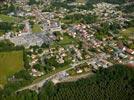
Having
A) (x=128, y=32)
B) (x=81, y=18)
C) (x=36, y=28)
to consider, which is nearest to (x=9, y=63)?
(x=36, y=28)

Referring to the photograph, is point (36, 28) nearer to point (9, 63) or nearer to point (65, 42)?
point (65, 42)

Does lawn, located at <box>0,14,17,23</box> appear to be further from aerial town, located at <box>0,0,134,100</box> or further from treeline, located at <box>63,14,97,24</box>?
treeline, located at <box>63,14,97,24</box>

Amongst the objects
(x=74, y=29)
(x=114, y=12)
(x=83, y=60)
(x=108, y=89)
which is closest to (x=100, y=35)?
(x=74, y=29)

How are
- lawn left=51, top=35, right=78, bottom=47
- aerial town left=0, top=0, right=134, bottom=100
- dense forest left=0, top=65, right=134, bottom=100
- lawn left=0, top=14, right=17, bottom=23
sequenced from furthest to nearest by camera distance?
lawn left=0, top=14, right=17, bottom=23 < lawn left=51, top=35, right=78, bottom=47 < aerial town left=0, top=0, right=134, bottom=100 < dense forest left=0, top=65, right=134, bottom=100

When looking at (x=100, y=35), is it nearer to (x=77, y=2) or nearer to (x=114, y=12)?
(x=114, y=12)

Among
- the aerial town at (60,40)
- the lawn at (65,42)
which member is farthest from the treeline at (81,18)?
the lawn at (65,42)

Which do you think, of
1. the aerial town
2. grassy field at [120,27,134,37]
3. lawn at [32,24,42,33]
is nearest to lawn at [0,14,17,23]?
the aerial town

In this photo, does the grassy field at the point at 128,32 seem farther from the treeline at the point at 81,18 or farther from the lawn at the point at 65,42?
the lawn at the point at 65,42
